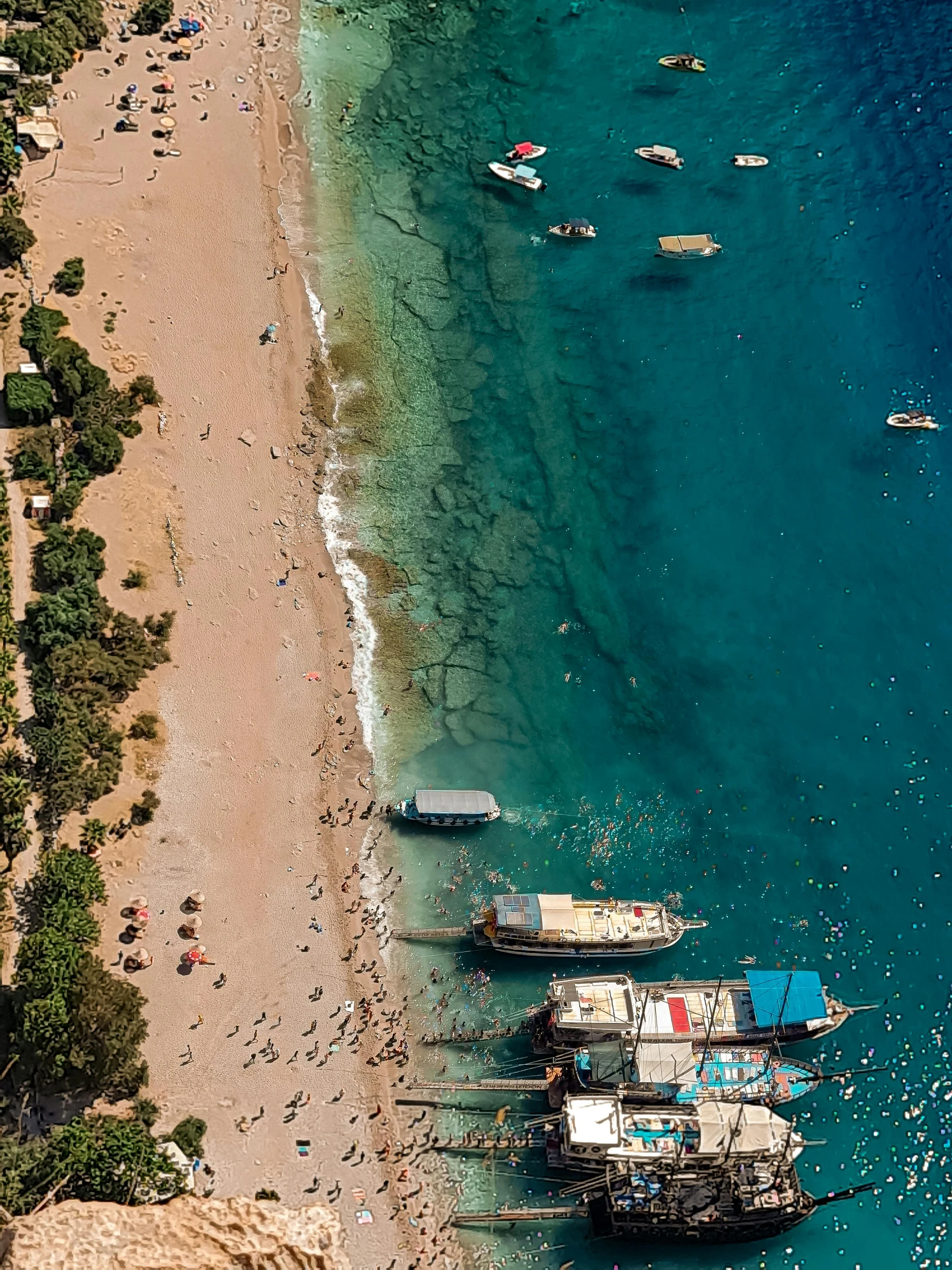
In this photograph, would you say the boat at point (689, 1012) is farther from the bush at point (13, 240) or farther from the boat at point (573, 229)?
the bush at point (13, 240)

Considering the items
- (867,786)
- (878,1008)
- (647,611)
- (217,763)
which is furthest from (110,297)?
(878,1008)

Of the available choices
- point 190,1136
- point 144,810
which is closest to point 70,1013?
point 190,1136

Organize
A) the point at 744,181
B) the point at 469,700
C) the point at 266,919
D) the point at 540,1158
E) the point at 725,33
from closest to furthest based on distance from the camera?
the point at 540,1158, the point at 266,919, the point at 469,700, the point at 744,181, the point at 725,33

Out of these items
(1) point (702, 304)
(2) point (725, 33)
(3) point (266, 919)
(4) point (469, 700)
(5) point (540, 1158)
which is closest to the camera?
(5) point (540, 1158)

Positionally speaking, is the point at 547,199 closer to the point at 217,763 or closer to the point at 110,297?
the point at 110,297

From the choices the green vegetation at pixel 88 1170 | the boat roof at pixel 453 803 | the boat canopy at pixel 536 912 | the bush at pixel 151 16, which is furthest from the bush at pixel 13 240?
the green vegetation at pixel 88 1170

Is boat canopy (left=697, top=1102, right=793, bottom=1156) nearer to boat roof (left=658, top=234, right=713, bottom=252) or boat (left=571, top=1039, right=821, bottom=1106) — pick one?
boat (left=571, top=1039, right=821, bottom=1106)

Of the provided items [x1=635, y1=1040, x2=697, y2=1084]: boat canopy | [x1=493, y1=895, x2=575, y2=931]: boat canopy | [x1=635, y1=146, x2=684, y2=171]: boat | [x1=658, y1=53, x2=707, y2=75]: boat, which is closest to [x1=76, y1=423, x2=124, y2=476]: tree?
[x1=493, y1=895, x2=575, y2=931]: boat canopy
